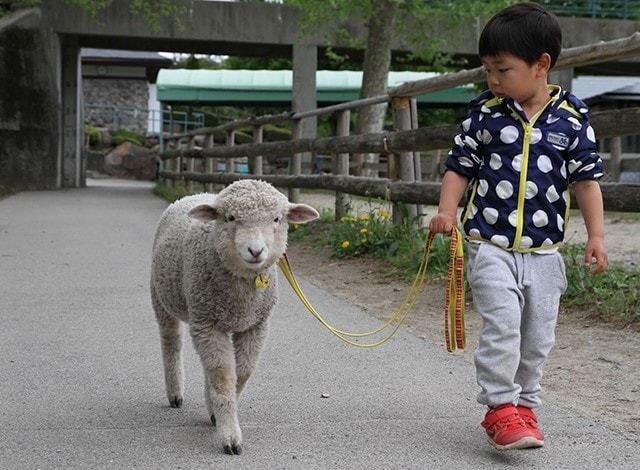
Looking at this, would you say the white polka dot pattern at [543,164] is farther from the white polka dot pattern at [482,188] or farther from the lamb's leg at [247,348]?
the lamb's leg at [247,348]

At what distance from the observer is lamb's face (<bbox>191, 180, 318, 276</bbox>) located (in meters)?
3.69

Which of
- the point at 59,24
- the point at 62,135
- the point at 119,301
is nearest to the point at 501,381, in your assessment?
the point at 119,301

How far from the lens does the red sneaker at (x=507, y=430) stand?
11.2ft

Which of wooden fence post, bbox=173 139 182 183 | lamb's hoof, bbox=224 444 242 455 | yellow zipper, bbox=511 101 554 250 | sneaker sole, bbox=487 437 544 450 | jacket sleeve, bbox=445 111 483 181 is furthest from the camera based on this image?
wooden fence post, bbox=173 139 182 183

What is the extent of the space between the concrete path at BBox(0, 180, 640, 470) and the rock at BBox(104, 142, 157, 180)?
106 feet

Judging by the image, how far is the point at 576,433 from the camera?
12.4 feet

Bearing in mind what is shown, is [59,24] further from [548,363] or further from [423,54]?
[548,363]

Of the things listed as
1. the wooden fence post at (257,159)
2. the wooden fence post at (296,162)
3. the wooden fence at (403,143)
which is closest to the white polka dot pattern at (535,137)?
the wooden fence at (403,143)

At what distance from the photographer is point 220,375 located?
3.76m

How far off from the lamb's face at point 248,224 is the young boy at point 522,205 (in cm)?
64

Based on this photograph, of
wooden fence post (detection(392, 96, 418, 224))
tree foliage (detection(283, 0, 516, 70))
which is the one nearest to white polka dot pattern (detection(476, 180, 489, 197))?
wooden fence post (detection(392, 96, 418, 224))

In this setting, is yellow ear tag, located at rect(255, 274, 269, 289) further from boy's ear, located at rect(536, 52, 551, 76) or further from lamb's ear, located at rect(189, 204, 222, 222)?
boy's ear, located at rect(536, 52, 551, 76)

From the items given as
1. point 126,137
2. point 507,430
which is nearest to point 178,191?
point 507,430

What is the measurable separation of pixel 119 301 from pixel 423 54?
14.4 metres
